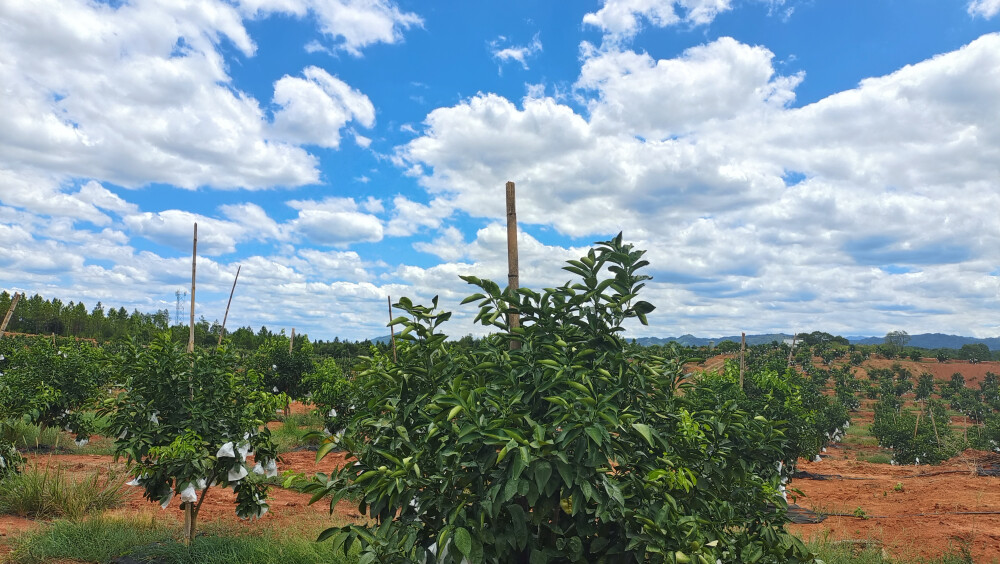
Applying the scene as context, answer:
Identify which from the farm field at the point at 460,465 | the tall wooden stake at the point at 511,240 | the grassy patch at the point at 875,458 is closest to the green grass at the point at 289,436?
the farm field at the point at 460,465

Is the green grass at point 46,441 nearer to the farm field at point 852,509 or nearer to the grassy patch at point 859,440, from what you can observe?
the farm field at point 852,509

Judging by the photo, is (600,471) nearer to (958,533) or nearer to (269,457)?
(269,457)

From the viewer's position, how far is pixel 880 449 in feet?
84.4

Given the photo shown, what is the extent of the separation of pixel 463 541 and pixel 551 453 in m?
0.48

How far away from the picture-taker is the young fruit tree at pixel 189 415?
5.63m

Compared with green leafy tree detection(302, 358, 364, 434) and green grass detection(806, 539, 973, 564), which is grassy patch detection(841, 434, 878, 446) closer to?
green grass detection(806, 539, 973, 564)

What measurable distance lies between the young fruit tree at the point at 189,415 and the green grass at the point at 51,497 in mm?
2816

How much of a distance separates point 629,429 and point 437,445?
89 centimetres

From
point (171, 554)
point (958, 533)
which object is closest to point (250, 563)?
point (171, 554)

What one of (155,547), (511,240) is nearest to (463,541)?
(511,240)

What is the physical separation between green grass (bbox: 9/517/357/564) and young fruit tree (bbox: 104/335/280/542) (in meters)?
0.47

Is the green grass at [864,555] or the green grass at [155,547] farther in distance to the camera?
the green grass at [864,555]

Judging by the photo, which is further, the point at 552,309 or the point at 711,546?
the point at 552,309

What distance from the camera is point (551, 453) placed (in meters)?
2.30
